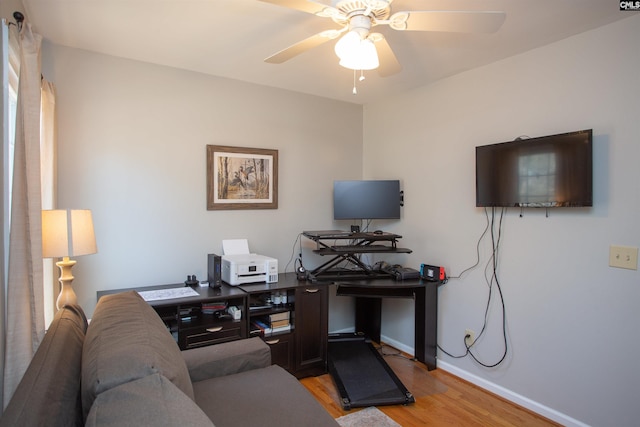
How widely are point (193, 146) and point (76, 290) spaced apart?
1386mm

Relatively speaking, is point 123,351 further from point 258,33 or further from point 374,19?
point 258,33

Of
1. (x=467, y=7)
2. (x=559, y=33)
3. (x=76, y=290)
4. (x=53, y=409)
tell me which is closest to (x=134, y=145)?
(x=76, y=290)

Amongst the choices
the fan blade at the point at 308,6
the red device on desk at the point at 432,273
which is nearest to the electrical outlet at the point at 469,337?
the red device on desk at the point at 432,273

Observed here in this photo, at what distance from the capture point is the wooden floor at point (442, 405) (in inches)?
94.6

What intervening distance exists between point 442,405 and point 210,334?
1749mm

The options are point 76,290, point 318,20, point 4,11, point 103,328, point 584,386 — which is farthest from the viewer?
point 76,290

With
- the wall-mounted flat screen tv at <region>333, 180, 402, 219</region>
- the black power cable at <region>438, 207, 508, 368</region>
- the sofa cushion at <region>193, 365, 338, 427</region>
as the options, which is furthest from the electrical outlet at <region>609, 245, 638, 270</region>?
the sofa cushion at <region>193, 365, 338, 427</region>

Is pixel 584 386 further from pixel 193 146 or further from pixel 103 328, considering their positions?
pixel 193 146

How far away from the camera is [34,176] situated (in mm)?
1623

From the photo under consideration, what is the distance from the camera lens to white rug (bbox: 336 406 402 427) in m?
2.33

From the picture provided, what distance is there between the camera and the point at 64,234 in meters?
1.97

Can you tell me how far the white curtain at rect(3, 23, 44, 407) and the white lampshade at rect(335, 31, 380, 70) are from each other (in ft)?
4.69

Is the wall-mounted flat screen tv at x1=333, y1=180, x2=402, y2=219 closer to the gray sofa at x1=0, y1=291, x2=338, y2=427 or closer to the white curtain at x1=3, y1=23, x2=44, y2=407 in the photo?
the gray sofa at x1=0, y1=291, x2=338, y2=427

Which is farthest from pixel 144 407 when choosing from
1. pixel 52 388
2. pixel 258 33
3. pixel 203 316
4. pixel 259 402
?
pixel 258 33
